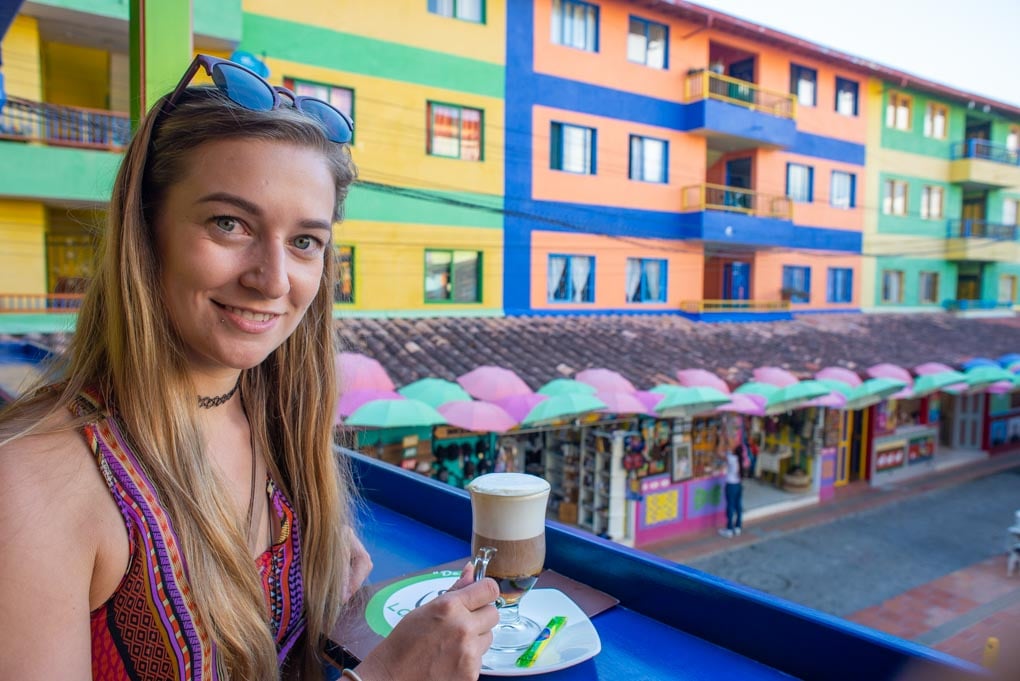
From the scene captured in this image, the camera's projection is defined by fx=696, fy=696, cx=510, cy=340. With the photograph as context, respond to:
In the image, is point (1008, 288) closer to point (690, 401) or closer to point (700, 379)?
point (700, 379)

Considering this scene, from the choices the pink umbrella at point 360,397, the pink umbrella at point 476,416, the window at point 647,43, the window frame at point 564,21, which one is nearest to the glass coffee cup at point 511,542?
the pink umbrella at point 360,397

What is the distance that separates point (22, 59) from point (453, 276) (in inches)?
216

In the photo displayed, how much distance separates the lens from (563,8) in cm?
1071

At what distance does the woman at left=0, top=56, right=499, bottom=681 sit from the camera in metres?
0.90

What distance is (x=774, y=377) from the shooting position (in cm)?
998

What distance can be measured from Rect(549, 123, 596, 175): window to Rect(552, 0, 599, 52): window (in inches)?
50.4

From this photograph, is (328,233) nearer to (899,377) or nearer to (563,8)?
(563,8)

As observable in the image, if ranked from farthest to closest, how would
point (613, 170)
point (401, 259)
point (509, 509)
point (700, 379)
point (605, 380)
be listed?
point (613, 170) → point (401, 259) → point (700, 379) → point (605, 380) → point (509, 509)

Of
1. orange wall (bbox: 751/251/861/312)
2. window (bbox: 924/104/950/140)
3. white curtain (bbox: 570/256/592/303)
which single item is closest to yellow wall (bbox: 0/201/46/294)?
white curtain (bbox: 570/256/592/303)

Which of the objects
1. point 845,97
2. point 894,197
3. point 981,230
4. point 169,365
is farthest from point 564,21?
point 981,230

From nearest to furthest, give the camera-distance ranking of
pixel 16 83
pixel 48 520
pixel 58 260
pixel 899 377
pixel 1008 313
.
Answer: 1. pixel 48 520
2. pixel 16 83
3. pixel 58 260
4. pixel 899 377
5. pixel 1008 313

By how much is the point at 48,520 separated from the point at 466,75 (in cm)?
981

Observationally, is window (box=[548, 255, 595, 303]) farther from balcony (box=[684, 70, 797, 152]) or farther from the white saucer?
the white saucer

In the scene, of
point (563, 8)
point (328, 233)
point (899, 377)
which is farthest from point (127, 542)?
point (899, 377)
